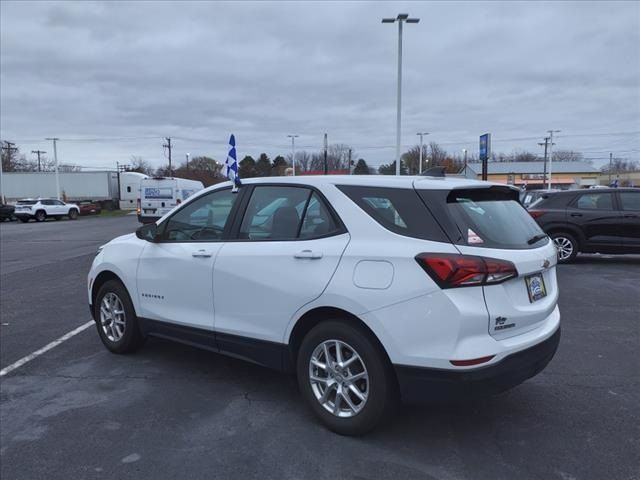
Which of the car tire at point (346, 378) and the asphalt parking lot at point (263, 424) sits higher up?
the car tire at point (346, 378)

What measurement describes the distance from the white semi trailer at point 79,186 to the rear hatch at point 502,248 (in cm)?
5080

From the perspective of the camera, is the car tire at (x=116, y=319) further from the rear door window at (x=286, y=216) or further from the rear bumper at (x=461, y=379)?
the rear bumper at (x=461, y=379)

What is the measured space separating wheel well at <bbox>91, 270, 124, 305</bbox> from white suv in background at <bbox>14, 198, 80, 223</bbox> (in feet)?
121

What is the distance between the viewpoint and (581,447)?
10.9 ft

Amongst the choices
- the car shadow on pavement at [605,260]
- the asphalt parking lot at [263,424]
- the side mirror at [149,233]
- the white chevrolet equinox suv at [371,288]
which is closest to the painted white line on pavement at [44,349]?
the asphalt parking lot at [263,424]

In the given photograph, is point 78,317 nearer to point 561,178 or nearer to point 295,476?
point 295,476

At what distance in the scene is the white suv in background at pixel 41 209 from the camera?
1467 inches

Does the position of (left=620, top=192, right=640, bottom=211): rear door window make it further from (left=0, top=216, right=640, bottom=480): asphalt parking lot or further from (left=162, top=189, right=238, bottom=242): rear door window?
(left=162, top=189, right=238, bottom=242): rear door window

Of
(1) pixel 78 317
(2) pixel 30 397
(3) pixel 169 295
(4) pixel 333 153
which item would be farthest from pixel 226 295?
(4) pixel 333 153

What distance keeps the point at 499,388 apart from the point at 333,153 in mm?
70821

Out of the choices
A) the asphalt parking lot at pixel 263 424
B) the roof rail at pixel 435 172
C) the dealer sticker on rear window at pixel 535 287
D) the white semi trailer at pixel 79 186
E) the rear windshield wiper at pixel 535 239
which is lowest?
the asphalt parking lot at pixel 263 424

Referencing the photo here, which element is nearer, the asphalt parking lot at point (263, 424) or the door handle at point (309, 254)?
the asphalt parking lot at point (263, 424)

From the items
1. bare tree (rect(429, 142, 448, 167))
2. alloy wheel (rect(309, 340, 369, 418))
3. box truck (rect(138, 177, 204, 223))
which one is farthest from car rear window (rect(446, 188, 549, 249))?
bare tree (rect(429, 142, 448, 167))

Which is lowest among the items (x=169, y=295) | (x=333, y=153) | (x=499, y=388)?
(x=499, y=388)
